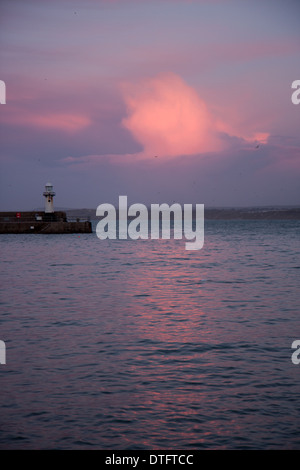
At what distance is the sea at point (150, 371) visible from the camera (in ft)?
32.2

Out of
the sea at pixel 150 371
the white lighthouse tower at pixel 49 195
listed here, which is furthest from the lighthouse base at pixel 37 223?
the sea at pixel 150 371

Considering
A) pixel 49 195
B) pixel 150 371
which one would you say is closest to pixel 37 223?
pixel 49 195

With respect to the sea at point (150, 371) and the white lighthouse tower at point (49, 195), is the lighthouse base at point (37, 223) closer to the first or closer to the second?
the white lighthouse tower at point (49, 195)

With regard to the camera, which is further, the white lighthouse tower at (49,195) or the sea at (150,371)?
the white lighthouse tower at (49,195)

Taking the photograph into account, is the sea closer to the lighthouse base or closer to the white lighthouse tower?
the white lighthouse tower

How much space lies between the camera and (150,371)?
13.8 meters

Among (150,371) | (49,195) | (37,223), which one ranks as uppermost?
(49,195)

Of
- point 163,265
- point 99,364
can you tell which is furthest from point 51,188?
point 99,364

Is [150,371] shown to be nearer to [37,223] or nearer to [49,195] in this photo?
[49,195]

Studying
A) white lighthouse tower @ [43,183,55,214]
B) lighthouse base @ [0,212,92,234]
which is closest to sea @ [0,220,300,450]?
white lighthouse tower @ [43,183,55,214]

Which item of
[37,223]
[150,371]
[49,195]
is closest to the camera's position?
[150,371]

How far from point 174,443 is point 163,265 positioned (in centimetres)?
3998

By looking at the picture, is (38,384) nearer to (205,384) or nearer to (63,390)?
(63,390)

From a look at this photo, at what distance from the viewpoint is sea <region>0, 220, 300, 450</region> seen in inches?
386
